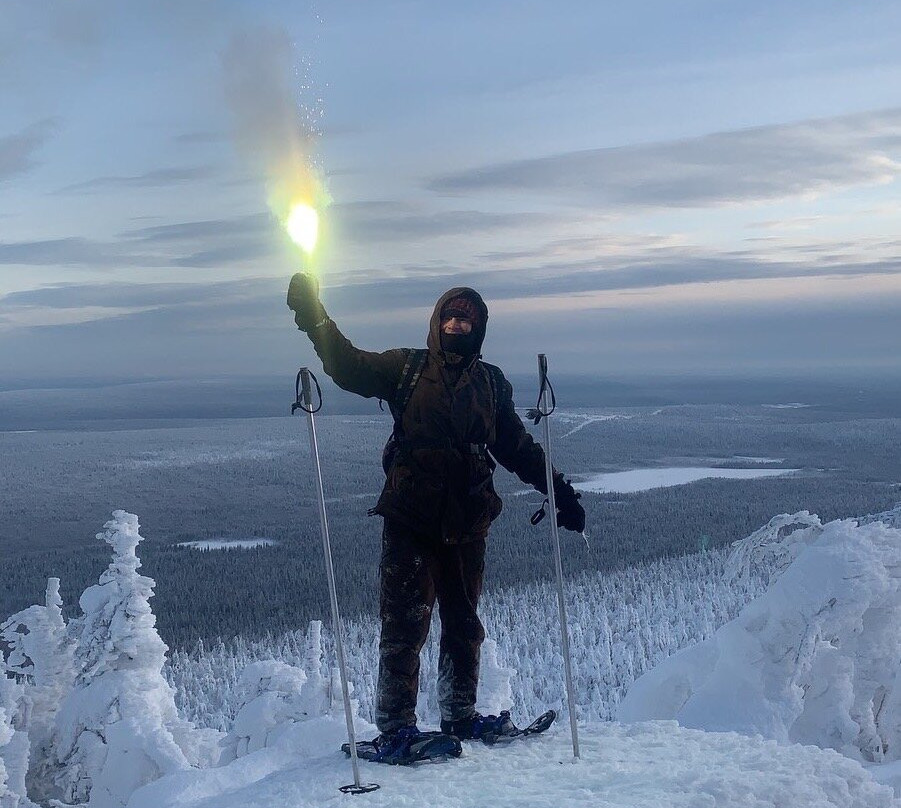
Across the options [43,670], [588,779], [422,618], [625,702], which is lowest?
[43,670]

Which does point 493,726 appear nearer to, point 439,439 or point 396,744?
point 396,744

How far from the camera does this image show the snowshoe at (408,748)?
6.74 meters

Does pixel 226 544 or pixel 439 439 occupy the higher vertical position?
pixel 439 439

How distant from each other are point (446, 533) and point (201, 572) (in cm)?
12632

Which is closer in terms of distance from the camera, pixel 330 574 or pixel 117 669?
pixel 330 574

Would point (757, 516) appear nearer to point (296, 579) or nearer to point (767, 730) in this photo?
point (296, 579)

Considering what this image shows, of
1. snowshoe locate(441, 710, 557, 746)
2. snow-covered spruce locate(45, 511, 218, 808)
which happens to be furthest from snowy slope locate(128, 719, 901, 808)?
snow-covered spruce locate(45, 511, 218, 808)

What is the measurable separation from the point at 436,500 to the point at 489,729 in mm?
1748

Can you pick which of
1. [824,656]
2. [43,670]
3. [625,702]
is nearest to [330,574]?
[824,656]

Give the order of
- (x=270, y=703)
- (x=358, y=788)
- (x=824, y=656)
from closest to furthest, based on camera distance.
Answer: (x=358, y=788) → (x=824, y=656) → (x=270, y=703)

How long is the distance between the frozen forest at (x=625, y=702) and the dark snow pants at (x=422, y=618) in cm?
61

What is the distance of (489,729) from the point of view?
7328 millimetres

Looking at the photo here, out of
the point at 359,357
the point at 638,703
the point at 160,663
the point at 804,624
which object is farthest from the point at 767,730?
the point at 160,663

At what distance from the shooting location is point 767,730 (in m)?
13.0
